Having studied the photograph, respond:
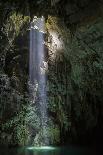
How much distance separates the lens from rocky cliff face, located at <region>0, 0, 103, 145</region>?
10.8 m

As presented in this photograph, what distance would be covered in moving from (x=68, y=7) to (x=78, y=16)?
313 mm

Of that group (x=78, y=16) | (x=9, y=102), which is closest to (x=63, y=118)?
(x=9, y=102)

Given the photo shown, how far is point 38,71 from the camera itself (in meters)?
12.7

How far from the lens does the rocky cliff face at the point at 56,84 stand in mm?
10828

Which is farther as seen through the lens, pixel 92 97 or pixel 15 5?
pixel 92 97

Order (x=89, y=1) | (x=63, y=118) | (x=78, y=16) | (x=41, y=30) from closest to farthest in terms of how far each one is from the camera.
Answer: (x=89, y=1)
(x=78, y=16)
(x=41, y=30)
(x=63, y=118)

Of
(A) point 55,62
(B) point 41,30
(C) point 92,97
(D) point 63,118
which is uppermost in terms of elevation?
(B) point 41,30

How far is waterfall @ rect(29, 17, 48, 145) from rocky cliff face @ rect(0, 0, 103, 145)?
18 centimetres

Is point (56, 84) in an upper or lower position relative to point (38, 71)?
lower

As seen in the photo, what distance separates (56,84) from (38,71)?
830 millimetres

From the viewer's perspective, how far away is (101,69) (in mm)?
12039

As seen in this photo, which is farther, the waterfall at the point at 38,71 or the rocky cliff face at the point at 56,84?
the waterfall at the point at 38,71

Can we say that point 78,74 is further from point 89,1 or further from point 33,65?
point 89,1

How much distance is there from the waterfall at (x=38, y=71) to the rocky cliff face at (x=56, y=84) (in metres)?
0.18
